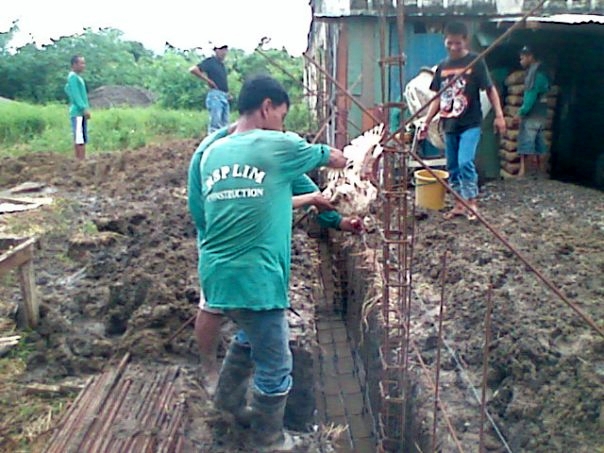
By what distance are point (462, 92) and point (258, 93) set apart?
3436 mm

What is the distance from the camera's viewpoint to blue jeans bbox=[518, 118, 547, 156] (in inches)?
317

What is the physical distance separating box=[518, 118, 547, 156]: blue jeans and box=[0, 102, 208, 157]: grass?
8000 mm

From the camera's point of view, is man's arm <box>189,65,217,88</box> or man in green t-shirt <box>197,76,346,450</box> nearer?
man in green t-shirt <box>197,76,346,450</box>

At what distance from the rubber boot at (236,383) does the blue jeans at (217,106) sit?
237 inches

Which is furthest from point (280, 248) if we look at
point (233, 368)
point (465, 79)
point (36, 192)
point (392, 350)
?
point (36, 192)

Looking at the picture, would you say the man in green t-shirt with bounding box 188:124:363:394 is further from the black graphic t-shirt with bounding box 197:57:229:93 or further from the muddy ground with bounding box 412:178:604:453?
the black graphic t-shirt with bounding box 197:57:229:93

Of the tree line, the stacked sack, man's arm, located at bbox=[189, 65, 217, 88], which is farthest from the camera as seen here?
the tree line

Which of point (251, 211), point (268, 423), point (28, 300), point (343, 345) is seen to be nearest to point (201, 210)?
point (251, 211)

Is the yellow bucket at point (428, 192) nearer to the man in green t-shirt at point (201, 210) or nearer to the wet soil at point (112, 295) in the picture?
the wet soil at point (112, 295)

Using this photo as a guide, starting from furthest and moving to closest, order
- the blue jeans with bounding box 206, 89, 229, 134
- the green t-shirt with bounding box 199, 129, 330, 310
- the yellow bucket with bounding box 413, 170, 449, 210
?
the blue jeans with bounding box 206, 89, 229, 134, the yellow bucket with bounding box 413, 170, 449, 210, the green t-shirt with bounding box 199, 129, 330, 310

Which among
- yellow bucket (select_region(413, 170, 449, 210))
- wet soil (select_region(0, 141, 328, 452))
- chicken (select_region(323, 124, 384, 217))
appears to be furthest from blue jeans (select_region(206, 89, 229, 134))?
chicken (select_region(323, 124, 384, 217))

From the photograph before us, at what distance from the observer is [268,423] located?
2.99 m

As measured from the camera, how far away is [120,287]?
174 inches

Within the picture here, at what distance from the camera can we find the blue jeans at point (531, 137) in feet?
26.4
